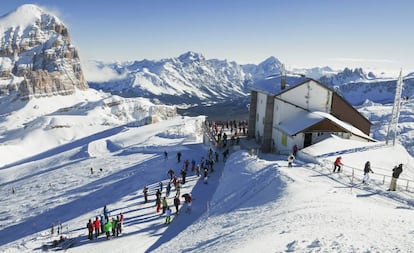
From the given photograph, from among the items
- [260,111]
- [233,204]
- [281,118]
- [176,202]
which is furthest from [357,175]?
[260,111]

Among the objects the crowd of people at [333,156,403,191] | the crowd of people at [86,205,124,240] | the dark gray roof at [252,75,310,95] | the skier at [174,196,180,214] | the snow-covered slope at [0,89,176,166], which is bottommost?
the snow-covered slope at [0,89,176,166]

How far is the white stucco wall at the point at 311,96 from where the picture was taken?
32.8 m

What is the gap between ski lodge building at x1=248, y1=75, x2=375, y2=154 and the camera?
30.4m

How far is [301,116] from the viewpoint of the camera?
3231 cm

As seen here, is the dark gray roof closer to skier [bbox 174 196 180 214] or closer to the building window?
the building window

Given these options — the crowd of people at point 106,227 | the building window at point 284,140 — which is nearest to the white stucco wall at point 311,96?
the building window at point 284,140

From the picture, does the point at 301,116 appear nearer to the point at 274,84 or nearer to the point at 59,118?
the point at 274,84

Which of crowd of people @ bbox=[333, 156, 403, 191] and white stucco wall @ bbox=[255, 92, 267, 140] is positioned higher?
white stucco wall @ bbox=[255, 92, 267, 140]

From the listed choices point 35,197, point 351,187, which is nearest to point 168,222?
point 351,187

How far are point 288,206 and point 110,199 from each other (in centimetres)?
1474

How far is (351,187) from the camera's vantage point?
20.0 meters

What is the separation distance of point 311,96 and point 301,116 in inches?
96.2

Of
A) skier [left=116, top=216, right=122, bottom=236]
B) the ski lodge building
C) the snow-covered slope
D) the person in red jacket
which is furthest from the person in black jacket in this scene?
the snow-covered slope

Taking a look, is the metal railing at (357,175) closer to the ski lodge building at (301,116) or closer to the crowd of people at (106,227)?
the ski lodge building at (301,116)
